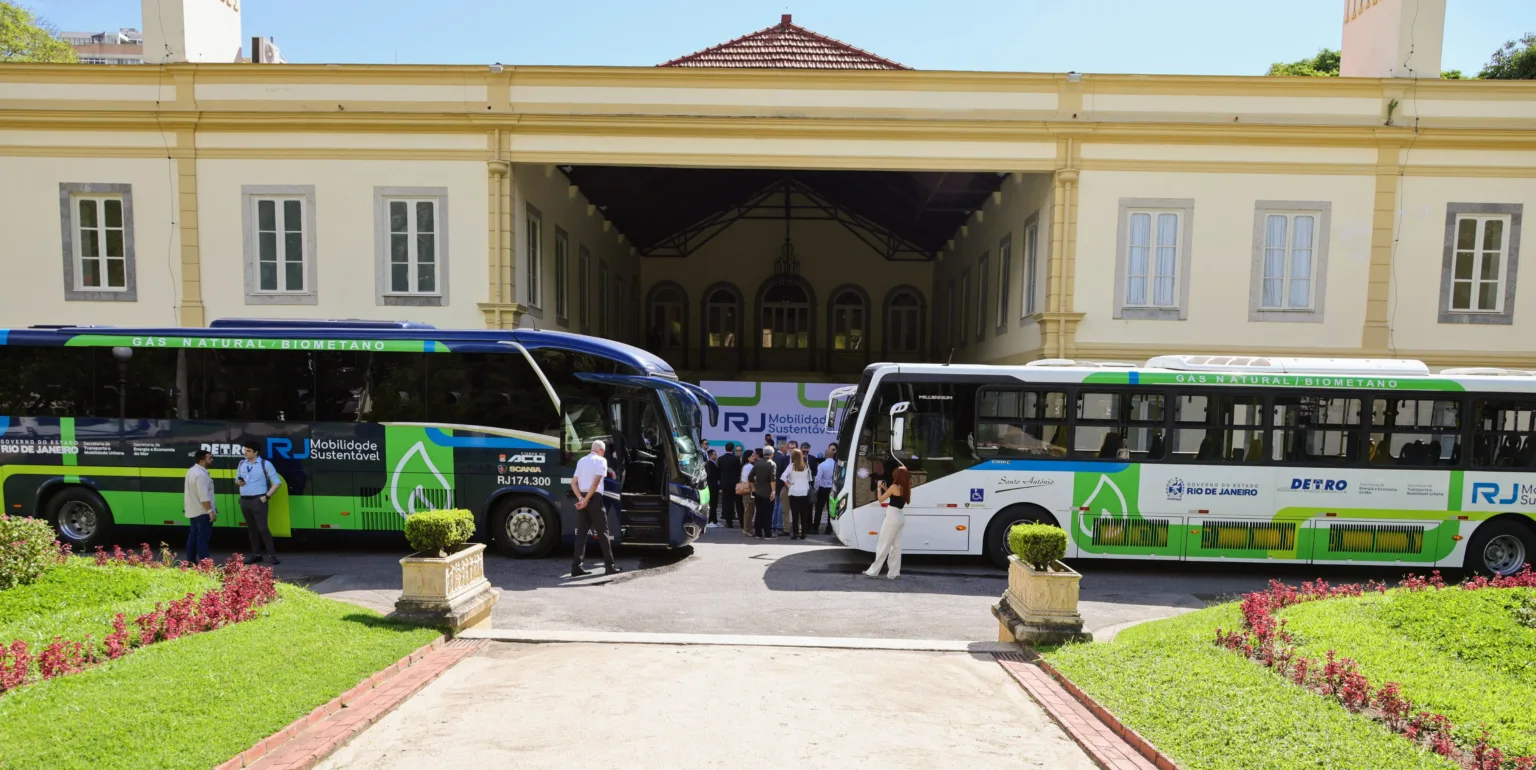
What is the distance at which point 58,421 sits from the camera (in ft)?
36.5

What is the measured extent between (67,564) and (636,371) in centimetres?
643

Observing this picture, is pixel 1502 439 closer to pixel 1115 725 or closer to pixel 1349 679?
pixel 1349 679

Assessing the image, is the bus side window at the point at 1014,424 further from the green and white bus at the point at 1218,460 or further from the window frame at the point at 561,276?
the window frame at the point at 561,276

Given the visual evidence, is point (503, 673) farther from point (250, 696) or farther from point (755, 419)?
point (755, 419)

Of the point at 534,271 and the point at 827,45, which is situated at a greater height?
the point at 827,45

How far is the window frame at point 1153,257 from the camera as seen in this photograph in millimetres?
17031

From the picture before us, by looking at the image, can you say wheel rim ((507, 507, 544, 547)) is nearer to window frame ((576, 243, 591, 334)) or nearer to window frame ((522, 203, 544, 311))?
window frame ((522, 203, 544, 311))

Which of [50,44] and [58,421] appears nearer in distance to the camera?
[58,421]

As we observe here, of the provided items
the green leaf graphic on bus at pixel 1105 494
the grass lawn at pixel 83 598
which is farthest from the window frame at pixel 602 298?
the grass lawn at pixel 83 598

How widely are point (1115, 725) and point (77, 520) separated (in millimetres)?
13711

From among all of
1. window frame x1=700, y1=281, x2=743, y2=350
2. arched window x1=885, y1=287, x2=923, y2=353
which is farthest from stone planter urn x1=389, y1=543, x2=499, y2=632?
arched window x1=885, y1=287, x2=923, y2=353

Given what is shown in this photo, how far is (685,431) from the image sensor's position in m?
11.9

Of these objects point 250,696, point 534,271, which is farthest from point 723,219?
point 250,696

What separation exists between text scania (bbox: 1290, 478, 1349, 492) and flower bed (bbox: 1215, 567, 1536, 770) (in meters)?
2.50
